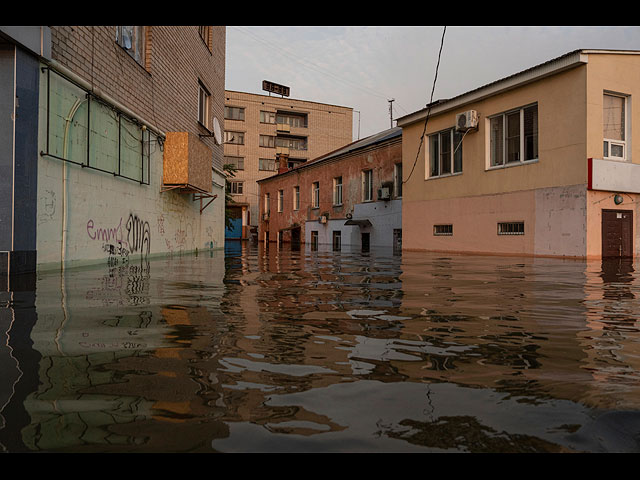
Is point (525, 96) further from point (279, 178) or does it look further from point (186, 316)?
point (279, 178)

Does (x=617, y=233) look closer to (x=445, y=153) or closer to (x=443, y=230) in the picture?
(x=443, y=230)

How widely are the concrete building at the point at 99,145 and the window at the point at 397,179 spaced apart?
978cm

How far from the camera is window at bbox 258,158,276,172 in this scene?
1863 inches

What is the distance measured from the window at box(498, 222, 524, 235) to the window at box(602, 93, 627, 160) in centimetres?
299

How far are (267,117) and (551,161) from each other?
37.2 m

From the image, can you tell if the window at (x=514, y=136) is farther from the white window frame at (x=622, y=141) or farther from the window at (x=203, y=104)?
the window at (x=203, y=104)

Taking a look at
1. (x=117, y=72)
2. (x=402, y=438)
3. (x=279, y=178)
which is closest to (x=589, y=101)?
(x=117, y=72)

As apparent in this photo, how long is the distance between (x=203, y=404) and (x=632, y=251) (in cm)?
1532

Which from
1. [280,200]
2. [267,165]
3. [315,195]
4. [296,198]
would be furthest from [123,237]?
[267,165]

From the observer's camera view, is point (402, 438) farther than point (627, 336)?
No

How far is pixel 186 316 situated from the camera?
3.36 metres

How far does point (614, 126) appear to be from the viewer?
44.6 ft

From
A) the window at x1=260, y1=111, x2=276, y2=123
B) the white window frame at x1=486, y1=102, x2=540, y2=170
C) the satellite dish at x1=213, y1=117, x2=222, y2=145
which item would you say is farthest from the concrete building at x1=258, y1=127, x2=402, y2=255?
the window at x1=260, y1=111, x2=276, y2=123

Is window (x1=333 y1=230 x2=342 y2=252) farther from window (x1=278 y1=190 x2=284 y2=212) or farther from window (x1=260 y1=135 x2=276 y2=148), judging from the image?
window (x1=260 y1=135 x2=276 y2=148)
